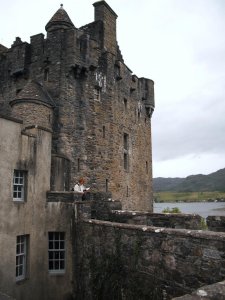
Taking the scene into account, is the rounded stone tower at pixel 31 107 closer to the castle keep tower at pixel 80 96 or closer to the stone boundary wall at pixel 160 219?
the castle keep tower at pixel 80 96

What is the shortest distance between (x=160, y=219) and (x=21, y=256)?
18.3 ft

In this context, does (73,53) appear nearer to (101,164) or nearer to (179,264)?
(101,164)

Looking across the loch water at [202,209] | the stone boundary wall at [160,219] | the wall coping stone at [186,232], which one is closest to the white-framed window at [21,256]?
the wall coping stone at [186,232]

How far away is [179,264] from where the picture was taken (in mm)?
8250

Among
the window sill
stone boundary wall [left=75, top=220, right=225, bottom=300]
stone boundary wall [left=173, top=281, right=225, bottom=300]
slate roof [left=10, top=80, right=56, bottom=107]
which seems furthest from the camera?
slate roof [left=10, top=80, right=56, bottom=107]

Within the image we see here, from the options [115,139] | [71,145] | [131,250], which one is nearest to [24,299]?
[131,250]

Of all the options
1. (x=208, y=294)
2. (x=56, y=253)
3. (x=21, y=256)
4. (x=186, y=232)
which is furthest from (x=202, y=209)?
(x=208, y=294)

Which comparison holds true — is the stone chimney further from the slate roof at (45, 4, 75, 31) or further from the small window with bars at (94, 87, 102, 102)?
the small window with bars at (94, 87, 102, 102)

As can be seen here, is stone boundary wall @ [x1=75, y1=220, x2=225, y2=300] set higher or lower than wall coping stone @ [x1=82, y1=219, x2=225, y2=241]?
lower

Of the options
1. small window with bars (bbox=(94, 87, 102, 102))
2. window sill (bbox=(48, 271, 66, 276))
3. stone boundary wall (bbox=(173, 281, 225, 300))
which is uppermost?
small window with bars (bbox=(94, 87, 102, 102))

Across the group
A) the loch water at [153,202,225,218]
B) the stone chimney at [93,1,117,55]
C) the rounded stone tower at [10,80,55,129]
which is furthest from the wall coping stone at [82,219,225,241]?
the loch water at [153,202,225,218]

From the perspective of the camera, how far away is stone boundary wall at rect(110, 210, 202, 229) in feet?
40.5

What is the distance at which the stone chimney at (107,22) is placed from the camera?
23.0m

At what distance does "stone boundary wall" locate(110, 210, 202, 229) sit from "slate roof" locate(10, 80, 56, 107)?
749cm
